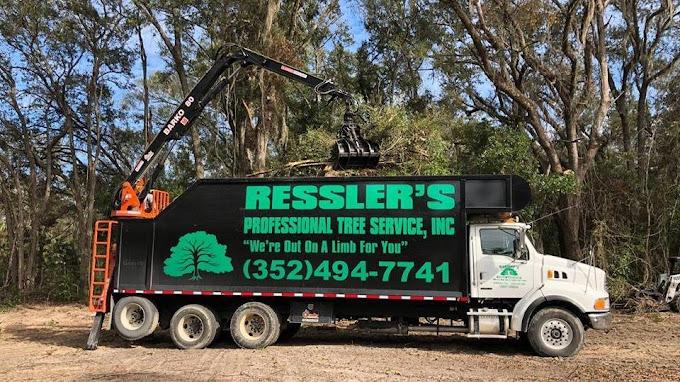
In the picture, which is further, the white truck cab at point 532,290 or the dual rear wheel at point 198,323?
the dual rear wheel at point 198,323

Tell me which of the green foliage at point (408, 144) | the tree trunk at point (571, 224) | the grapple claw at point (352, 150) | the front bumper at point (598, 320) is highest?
the green foliage at point (408, 144)

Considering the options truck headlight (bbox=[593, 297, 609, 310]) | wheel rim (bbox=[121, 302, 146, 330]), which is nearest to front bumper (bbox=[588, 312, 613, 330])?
truck headlight (bbox=[593, 297, 609, 310])

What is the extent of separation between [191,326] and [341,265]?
321 cm

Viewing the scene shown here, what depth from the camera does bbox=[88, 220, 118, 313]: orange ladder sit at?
37.8 feet

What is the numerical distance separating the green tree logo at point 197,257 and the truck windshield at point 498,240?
4710 mm

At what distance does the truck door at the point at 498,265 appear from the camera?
10.6m

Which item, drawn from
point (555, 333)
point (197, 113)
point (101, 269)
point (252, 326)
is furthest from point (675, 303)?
point (101, 269)

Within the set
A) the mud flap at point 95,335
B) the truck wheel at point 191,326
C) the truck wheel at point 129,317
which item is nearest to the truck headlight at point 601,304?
the truck wheel at point 191,326

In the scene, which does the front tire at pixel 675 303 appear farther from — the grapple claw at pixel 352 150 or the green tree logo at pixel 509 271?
the grapple claw at pixel 352 150

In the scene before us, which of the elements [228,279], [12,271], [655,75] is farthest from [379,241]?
[12,271]

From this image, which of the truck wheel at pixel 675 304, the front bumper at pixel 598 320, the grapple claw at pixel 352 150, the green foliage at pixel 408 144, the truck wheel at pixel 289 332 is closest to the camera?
the front bumper at pixel 598 320

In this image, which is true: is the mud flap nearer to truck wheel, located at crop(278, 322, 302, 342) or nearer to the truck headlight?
truck wheel, located at crop(278, 322, 302, 342)

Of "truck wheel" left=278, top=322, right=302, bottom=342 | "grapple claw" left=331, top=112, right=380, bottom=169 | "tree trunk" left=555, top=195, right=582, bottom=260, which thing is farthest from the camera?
"tree trunk" left=555, top=195, right=582, bottom=260

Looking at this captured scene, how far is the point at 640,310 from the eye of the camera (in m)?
16.9
